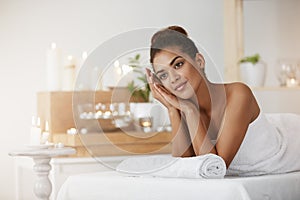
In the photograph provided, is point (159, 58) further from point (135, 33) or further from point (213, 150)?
point (213, 150)

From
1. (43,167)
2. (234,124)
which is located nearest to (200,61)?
(234,124)

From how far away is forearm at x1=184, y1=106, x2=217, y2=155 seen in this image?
2.09 metres

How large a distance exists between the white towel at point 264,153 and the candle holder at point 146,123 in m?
0.34

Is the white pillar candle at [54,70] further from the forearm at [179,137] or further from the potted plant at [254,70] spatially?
the forearm at [179,137]

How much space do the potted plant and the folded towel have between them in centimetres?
147

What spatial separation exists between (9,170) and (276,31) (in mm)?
1698

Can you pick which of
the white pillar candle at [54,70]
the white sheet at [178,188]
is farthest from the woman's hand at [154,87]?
the white pillar candle at [54,70]

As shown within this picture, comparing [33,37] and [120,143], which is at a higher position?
[33,37]

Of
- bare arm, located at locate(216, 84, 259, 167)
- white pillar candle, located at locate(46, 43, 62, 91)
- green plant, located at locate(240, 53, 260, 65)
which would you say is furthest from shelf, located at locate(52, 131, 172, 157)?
green plant, located at locate(240, 53, 260, 65)

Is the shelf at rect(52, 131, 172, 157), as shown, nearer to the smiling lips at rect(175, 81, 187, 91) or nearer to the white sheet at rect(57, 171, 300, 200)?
the white sheet at rect(57, 171, 300, 200)

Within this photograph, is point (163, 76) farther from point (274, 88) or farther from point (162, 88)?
point (274, 88)

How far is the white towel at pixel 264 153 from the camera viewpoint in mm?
2121

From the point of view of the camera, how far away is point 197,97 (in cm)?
209

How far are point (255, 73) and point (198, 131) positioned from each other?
144 centimetres
